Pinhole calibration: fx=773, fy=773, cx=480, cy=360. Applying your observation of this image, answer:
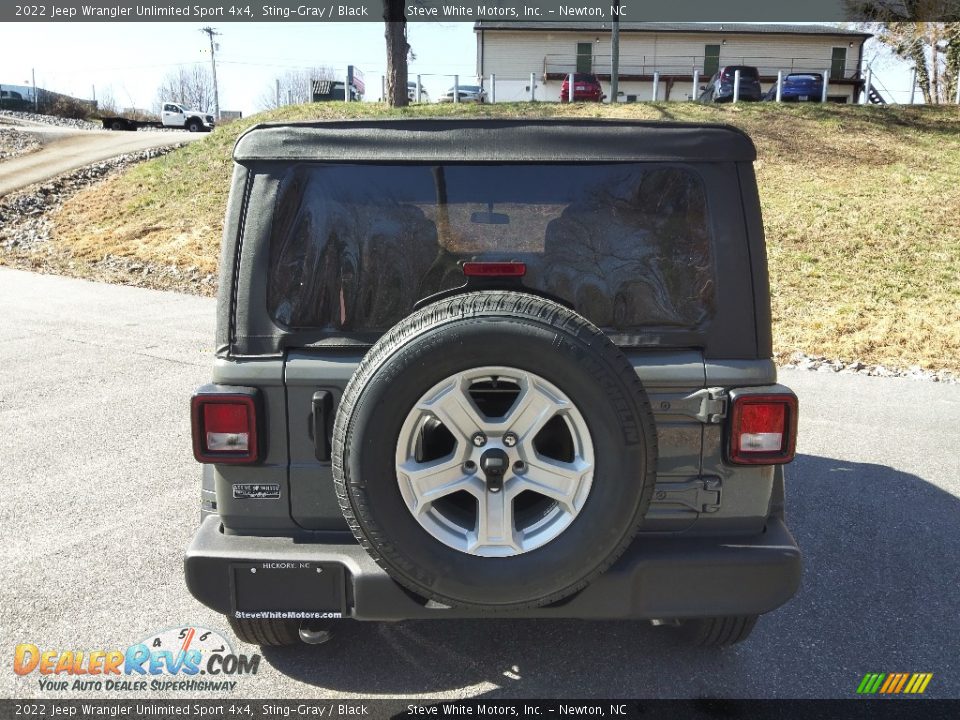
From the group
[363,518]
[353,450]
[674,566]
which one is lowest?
[674,566]

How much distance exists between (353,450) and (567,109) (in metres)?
22.0

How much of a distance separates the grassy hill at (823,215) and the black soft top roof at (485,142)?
21.8ft

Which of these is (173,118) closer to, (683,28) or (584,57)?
(584,57)

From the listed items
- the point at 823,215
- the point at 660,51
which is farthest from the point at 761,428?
the point at 660,51

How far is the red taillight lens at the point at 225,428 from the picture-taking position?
253 centimetres

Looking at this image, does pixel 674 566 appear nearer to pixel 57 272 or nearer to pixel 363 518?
pixel 363 518

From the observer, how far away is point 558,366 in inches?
87.1

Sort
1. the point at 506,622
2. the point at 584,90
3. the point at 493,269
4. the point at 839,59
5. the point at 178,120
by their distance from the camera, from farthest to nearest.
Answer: the point at 839,59
the point at 178,120
the point at 584,90
the point at 506,622
the point at 493,269

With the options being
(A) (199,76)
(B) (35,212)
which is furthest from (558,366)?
(A) (199,76)

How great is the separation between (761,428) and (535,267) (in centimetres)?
92

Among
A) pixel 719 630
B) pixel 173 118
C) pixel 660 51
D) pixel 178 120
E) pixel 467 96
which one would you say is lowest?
pixel 719 630

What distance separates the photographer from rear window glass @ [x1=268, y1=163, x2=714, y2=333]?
8.55 feet

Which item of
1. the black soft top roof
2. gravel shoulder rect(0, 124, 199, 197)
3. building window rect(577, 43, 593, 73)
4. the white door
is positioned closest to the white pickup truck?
the white door

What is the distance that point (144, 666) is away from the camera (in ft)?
9.77
